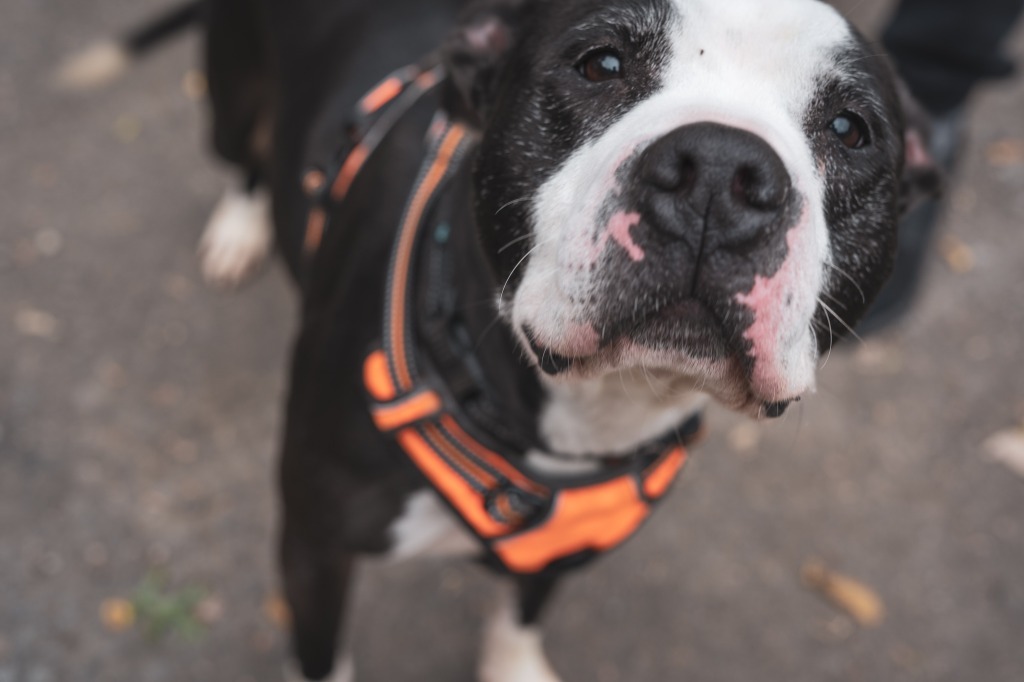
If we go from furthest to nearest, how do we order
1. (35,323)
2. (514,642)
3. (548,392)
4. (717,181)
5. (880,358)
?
(880,358) → (35,323) → (514,642) → (548,392) → (717,181)

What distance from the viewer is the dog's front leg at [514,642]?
8.36ft

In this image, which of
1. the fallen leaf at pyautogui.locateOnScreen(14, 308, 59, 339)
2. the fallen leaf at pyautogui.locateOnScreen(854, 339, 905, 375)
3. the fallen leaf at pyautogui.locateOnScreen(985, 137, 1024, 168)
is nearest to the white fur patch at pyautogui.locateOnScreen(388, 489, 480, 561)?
the fallen leaf at pyautogui.locateOnScreen(14, 308, 59, 339)

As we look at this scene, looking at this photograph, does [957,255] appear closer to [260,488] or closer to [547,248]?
[260,488]

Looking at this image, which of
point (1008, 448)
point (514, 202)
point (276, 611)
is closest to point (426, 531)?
point (514, 202)

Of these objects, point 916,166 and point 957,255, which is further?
point 957,255

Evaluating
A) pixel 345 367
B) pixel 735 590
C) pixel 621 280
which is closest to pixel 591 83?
pixel 621 280

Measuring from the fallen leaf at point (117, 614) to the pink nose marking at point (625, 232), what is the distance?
1958mm

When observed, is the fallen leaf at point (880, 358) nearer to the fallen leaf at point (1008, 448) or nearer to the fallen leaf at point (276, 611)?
the fallen leaf at point (1008, 448)

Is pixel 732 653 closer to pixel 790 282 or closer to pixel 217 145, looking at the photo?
pixel 790 282

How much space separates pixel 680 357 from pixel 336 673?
1.46 m

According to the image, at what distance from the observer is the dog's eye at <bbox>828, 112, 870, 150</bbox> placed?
1.57m

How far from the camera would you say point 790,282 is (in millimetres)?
1362

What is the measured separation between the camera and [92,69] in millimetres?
3656

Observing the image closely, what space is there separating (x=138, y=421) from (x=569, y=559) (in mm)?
1611
